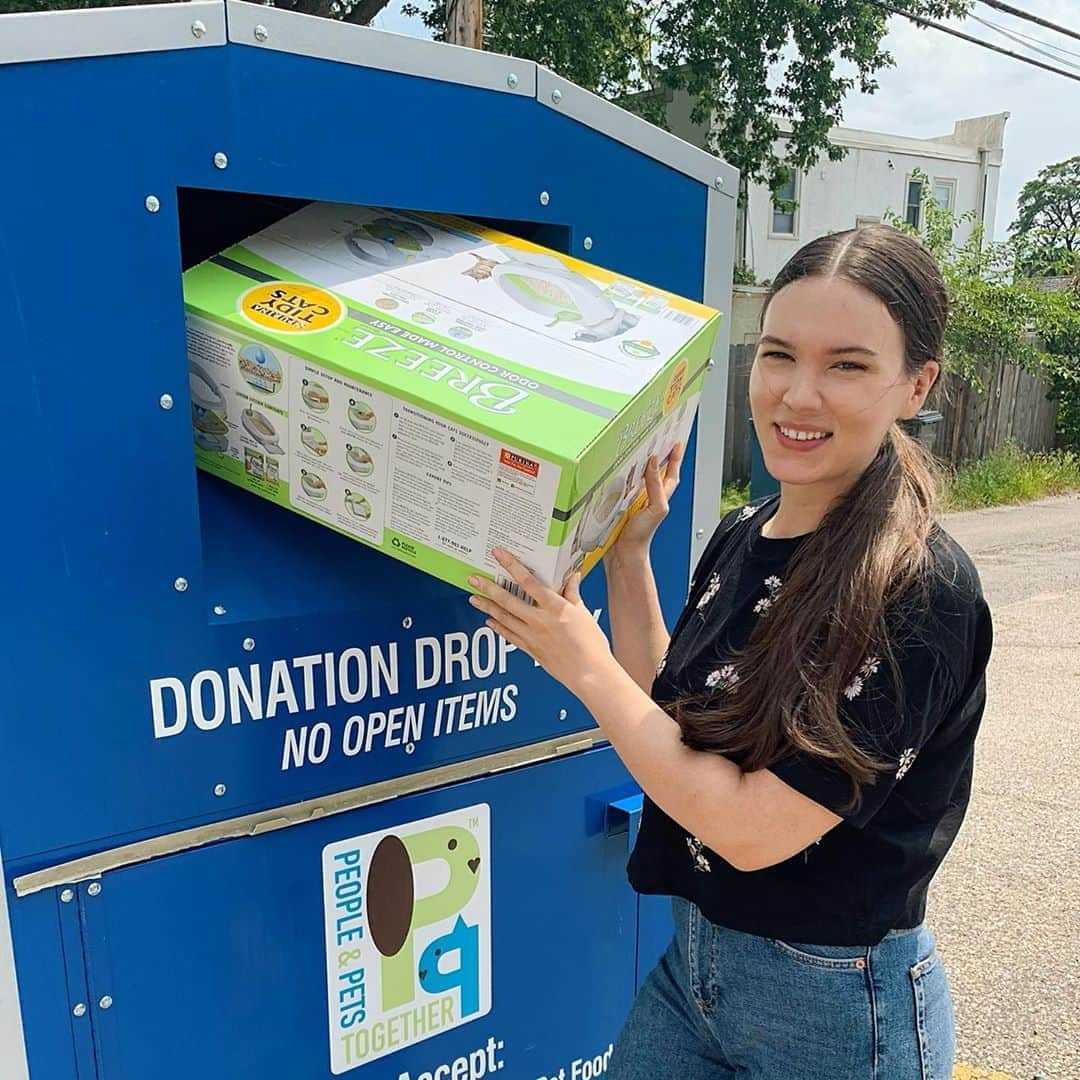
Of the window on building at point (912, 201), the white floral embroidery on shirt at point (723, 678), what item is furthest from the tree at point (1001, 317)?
the white floral embroidery on shirt at point (723, 678)

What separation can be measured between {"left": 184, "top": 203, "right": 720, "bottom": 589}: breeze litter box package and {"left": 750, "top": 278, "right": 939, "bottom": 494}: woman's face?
0.43ft

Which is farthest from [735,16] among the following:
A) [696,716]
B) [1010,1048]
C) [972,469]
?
[696,716]

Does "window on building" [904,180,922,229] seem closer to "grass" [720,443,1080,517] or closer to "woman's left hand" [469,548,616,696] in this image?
"grass" [720,443,1080,517]

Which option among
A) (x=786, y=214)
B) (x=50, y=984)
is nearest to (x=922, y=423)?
(x=50, y=984)

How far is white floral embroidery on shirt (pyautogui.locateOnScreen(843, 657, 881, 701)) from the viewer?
1107 millimetres

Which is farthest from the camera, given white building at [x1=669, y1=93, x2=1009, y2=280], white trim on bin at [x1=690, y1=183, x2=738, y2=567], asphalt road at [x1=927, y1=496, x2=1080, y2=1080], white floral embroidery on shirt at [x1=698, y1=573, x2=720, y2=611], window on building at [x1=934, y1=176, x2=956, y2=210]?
window on building at [x1=934, y1=176, x2=956, y2=210]

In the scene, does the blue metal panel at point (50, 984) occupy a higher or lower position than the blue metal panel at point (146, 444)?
lower

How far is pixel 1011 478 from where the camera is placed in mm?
11594

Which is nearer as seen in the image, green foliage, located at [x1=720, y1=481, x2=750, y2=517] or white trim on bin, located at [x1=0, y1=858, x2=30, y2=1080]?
white trim on bin, located at [x1=0, y1=858, x2=30, y2=1080]

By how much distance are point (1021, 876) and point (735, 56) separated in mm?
9673

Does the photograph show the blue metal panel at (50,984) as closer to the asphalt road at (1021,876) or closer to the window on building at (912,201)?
the asphalt road at (1021,876)

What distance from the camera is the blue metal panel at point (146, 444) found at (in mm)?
1146

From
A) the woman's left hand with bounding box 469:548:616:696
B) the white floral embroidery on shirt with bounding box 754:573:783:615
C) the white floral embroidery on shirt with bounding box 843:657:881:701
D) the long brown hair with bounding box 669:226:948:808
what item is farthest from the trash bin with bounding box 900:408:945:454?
Answer: the woman's left hand with bounding box 469:548:616:696

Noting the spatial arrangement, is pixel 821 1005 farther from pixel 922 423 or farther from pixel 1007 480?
pixel 1007 480
